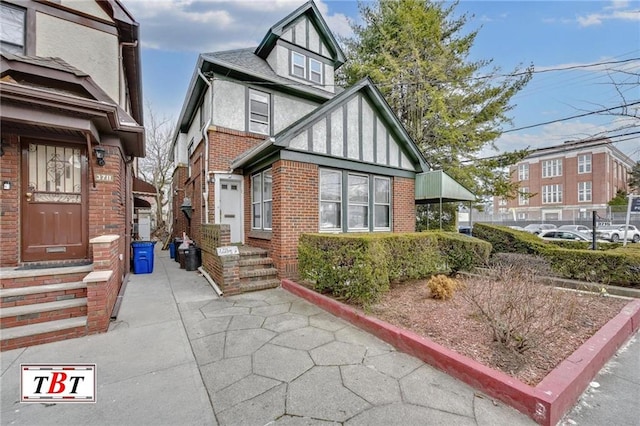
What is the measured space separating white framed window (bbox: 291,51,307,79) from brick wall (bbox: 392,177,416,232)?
18.9 ft

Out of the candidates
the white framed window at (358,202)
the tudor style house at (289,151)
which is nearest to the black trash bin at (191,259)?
the tudor style house at (289,151)

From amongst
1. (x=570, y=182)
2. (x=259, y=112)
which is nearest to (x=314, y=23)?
(x=259, y=112)

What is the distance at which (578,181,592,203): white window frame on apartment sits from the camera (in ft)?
120

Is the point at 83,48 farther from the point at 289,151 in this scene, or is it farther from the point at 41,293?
the point at 41,293

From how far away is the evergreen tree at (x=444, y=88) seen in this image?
13.4m

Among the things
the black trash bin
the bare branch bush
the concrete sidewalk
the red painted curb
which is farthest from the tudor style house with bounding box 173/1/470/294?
the bare branch bush

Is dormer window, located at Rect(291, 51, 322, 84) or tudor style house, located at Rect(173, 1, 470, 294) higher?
dormer window, located at Rect(291, 51, 322, 84)

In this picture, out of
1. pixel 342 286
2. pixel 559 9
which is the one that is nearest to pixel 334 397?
pixel 342 286

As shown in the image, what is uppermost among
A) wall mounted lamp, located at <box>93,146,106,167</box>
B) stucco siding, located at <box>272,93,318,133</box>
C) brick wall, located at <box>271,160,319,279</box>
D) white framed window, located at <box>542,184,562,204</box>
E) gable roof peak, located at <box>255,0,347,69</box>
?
gable roof peak, located at <box>255,0,347,69</box>

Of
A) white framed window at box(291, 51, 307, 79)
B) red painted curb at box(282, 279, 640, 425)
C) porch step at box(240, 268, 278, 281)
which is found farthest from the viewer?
white framed window at box(291, 51, 307, 79)

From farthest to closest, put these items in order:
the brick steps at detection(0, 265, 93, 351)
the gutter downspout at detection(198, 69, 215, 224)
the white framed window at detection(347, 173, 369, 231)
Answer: the gutter downspout at detection(198, 69, 215, 224) → the white framed window at detection(347, 173, 369, 231) → the brick steps at detection(0, 265, 93, 351)

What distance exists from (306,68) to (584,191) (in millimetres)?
45166

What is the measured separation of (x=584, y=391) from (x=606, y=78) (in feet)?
21.1

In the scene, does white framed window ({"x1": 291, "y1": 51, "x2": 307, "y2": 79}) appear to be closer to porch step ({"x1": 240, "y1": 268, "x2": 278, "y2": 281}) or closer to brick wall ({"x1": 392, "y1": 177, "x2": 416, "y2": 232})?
brick wall ({"x1": 392, "y1": 177, "x2": 416, "y2": 232})
